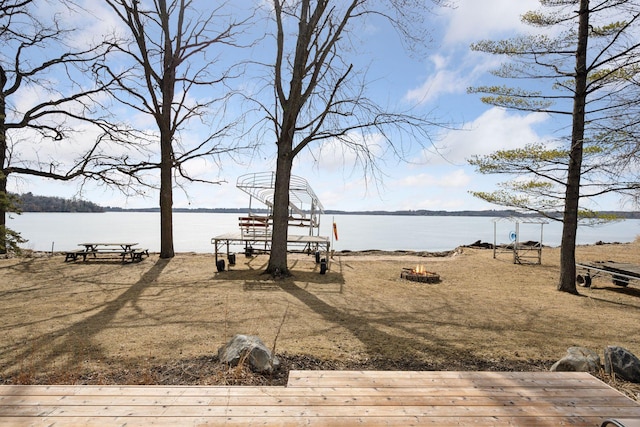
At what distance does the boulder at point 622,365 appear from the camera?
→ 4590mm

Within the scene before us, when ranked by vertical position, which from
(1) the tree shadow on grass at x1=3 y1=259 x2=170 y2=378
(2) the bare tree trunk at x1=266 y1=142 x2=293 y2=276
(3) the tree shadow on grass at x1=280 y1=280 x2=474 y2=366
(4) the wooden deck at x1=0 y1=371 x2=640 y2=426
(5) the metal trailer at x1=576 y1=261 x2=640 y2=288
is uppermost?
(2) the bare tree trunk at x1=266 y1=142 x2=293 y2=276

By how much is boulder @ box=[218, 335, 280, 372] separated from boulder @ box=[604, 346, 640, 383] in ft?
13.6

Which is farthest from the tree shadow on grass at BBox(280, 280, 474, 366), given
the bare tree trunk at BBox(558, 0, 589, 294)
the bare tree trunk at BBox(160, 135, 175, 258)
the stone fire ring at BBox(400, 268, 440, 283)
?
the bare tree trunk at BBox(160, 135, 175, 258)

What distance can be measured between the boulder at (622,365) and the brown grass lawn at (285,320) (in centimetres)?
74

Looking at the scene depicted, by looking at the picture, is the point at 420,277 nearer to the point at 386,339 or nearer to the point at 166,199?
the point at 386,339

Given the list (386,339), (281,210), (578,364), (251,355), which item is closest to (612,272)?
(578,364)

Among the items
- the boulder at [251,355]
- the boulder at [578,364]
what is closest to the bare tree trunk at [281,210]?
the boulder at [251,355]

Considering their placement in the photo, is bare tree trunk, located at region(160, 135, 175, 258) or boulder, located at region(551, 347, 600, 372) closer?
boulder, located at region(551, 347, 600, 372)

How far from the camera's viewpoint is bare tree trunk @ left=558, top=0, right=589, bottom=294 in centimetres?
1039

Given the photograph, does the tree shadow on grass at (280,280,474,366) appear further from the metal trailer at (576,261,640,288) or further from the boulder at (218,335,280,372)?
the metal trailer at (576,261,640,288)

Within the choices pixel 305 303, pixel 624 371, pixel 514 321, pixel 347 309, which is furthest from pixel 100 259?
pixel 624 371

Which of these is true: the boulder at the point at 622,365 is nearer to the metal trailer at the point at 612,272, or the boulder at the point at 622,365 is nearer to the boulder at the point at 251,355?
the boulder at the point at 251,355

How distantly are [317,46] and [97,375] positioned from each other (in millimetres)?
9951

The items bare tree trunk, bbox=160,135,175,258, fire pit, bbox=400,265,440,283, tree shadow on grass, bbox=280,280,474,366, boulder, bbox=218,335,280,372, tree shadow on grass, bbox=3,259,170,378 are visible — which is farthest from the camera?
bare tree trunk, bbox=160,135,175,258
